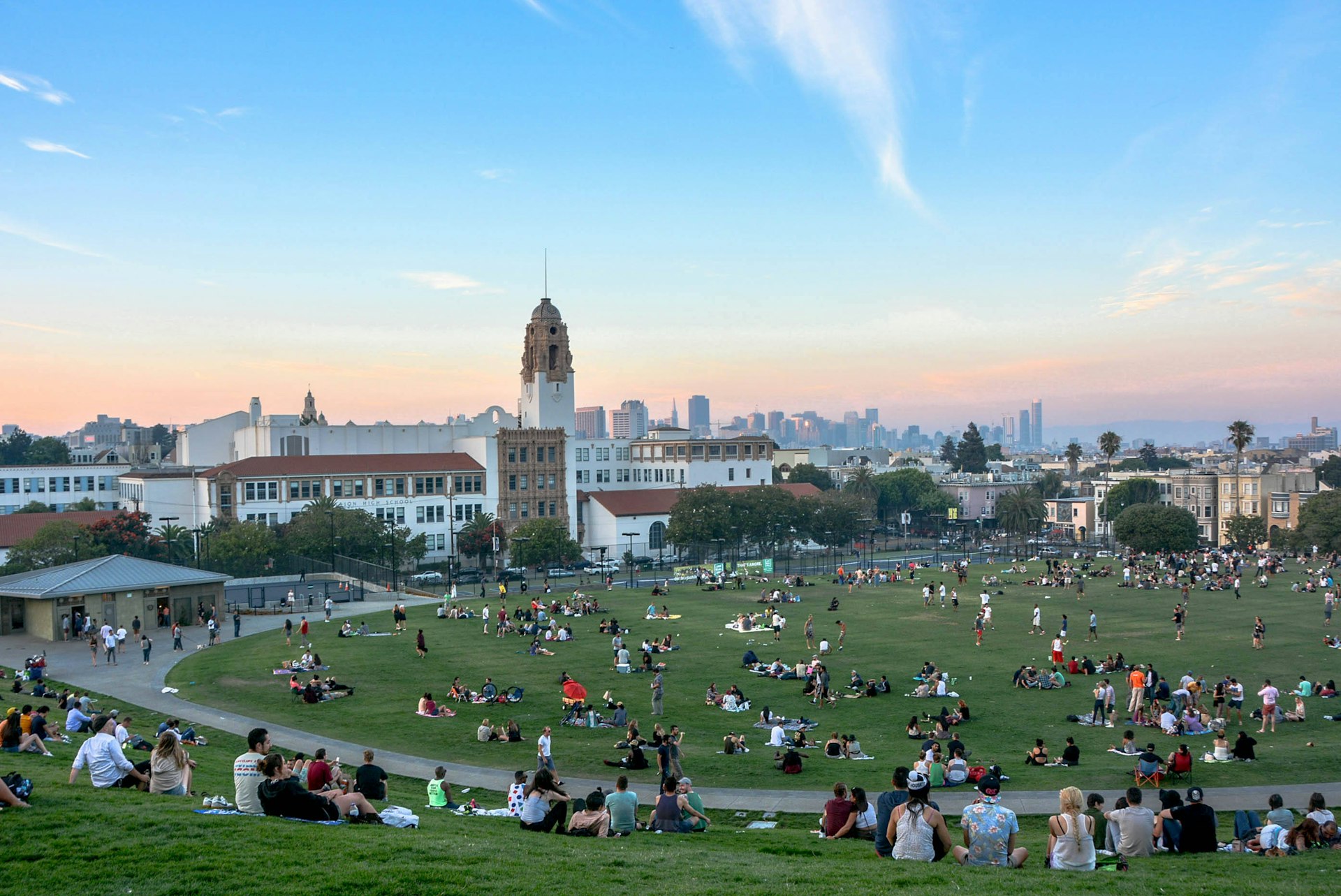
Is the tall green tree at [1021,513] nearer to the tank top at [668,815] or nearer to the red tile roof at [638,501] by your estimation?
the red tile roof at [638,501]

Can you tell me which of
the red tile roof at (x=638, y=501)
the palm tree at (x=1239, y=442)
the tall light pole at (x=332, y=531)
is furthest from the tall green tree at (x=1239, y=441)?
the tall light pole at (x=332, y=531)

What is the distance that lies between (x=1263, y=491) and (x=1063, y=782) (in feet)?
419

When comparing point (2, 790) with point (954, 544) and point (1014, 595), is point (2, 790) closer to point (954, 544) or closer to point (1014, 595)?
point (1014, 595)

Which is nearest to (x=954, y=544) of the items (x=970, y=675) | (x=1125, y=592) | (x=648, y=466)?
(x=648, y=466)

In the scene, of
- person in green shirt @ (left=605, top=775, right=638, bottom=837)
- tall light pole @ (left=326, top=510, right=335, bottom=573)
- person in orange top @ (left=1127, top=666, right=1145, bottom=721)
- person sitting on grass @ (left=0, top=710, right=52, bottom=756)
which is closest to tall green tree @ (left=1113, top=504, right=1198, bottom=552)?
tall light pole @ (left=326, top=510, right=335, bottom=573)

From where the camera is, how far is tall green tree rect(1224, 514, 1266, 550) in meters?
109

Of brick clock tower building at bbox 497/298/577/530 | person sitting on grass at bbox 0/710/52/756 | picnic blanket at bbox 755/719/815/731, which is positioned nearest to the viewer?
person sitting on grass at bbox 0/710/52/756

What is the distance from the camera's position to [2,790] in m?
14.0

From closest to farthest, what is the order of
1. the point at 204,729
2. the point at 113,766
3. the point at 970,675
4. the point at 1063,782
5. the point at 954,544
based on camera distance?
the point at 113,766 < the point at 1063,782 < the point at 204,729 < the point at 970,675 < the point at 954,544

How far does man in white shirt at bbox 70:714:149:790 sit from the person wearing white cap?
11423mm

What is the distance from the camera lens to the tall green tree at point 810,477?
163500 mm

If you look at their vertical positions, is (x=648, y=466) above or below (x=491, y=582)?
above

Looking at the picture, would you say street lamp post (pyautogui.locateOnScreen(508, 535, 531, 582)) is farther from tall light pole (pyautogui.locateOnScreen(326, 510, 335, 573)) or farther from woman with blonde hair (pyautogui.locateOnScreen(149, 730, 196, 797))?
woman with blonde hair (pyautogui.locateOnScreen(149, 730, 196, 797))

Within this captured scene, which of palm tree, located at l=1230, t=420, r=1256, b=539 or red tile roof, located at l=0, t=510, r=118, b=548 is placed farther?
palm tree, located at l=1230, t=420, r=1256, b=539
